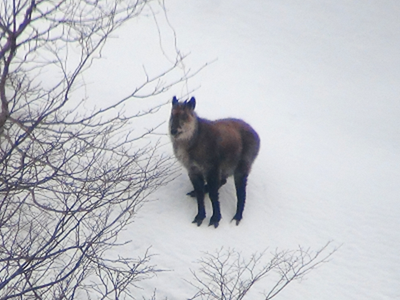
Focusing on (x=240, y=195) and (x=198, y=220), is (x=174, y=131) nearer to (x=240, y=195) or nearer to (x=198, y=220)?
(x=198, y=220)

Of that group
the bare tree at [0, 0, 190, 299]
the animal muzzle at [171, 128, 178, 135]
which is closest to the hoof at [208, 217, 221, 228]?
the bare tree at [0, 0, 190, 299]

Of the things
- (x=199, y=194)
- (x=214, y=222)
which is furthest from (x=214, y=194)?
(x=214, y=222)

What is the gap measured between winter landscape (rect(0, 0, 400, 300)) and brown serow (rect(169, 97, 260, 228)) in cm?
62

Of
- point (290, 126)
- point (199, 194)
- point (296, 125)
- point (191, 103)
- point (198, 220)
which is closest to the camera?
point (191, 103)

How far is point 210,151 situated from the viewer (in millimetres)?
8062

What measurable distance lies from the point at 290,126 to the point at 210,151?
7.29 metres

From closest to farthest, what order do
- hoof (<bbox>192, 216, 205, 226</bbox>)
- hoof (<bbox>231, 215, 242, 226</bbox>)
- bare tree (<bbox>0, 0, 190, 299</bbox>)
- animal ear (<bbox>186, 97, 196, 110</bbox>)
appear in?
bare tree (<bbox>0, 0, 190, 299</bbox>), animal ear (<bbox>186, 97, 196, 110</bbox>), hoof (<bbox>192, 216, 205, 226</bbox>), hoof (<bbox>231, 215, 242, 226</bbox>)

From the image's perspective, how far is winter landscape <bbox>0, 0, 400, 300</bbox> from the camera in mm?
8023

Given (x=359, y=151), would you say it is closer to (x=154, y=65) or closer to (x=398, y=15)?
(x=154, y=65)

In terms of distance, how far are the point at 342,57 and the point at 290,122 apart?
9.65 meters

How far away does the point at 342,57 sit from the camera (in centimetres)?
2273

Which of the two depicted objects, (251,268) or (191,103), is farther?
(191,103)

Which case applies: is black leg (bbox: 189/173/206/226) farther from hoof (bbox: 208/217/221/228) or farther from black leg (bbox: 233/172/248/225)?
black leg (bbox: 233/172/248/225)

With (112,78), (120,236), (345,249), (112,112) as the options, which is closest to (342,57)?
(112,78)
